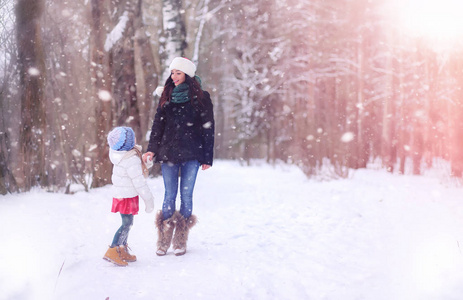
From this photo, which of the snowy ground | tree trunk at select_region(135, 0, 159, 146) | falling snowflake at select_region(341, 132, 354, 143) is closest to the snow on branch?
tree trunk at select_region(135, 0, 159, 146)

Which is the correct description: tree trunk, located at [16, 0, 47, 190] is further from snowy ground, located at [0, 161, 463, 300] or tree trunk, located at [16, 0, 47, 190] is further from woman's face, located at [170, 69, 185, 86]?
woman's face, located at [170, 69, 185, 86]

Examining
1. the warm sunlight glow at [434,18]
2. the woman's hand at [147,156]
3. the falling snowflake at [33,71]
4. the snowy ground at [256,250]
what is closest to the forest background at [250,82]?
the falling snowflake at [33,71]

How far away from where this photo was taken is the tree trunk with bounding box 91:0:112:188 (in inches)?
362

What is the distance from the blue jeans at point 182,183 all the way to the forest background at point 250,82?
4.72 m

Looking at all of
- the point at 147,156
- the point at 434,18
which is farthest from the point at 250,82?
the point at 147,156

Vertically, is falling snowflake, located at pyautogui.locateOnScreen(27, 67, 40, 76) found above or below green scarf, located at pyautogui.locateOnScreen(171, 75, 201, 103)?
above

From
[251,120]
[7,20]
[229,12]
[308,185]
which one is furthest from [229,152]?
[7,20]

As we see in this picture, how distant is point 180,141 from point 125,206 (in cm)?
91

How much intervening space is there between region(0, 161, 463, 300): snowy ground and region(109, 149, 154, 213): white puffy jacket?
0.71 metres

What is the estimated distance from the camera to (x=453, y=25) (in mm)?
10211

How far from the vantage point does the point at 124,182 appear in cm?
378

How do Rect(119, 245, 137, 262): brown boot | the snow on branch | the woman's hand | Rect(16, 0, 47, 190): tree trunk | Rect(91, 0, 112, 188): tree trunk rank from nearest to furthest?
1. Rect(119, 245, 137, 262): brown boot
2. the woman's hand
3. Rect(16, 0, 47, 190): tree trunk
4. Rect(91, 0, 112, 188): tree trunk
5. the snow on branch

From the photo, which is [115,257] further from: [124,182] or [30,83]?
[30,83]

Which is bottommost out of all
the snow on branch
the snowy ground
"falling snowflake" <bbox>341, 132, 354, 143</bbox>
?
the snowy ground
